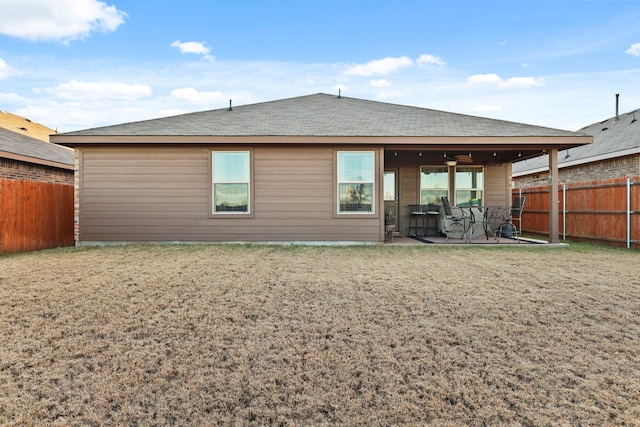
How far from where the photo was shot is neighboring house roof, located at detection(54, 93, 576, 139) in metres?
7.54

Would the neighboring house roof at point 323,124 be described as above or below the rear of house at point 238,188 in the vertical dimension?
above

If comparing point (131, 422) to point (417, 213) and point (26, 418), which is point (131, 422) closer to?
point (26, 418)

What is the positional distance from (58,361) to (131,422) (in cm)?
93

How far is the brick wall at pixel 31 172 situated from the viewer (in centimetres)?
907

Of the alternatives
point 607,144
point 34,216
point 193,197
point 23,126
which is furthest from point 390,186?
point 23,126

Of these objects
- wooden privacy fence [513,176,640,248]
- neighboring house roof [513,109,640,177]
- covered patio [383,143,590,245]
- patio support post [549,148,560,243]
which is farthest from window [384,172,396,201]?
neighboring house roof [513,109,640,177]

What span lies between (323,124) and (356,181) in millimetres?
1539

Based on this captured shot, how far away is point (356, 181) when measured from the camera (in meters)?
7.79

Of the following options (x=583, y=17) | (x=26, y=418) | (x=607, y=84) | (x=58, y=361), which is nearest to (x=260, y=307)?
(x=58, y=361)

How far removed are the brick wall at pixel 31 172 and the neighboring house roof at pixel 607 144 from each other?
16.5 meters

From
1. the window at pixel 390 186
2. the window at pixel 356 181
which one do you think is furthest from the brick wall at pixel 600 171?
the window at pixel 356 181

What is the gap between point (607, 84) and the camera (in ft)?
50.1

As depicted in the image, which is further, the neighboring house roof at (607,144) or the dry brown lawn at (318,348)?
the neighboring house roof at (607,144)

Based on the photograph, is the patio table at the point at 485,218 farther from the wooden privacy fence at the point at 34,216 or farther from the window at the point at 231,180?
the wooden privacy fence at the point at 34,216
